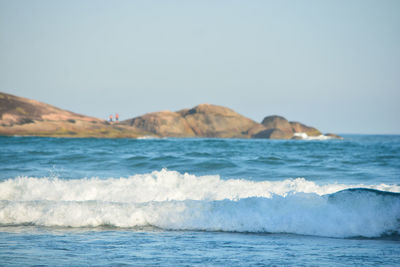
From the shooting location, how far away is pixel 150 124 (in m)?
87.6

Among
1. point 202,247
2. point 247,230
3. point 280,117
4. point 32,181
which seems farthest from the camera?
point 280,117

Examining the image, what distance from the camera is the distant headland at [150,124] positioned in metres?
55.5

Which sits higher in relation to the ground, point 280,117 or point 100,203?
point 280,117

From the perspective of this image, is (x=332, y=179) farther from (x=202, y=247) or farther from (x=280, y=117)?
(x=280, y=117)

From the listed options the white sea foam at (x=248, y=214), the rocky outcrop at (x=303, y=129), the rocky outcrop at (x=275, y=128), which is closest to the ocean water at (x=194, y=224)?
the white sea foam at (x=248, y=214)

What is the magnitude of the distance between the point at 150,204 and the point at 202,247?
2.58 metres

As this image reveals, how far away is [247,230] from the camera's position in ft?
23.6

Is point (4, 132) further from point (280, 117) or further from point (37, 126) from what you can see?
point (280, 117)

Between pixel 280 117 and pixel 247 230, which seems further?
pixel 280 117

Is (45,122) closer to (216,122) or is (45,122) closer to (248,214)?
(216,122)

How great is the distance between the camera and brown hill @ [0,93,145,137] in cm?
5356

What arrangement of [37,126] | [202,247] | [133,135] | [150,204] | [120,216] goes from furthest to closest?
[133,135] < [37,126] < [150,204] < [120,216] < [202,247]

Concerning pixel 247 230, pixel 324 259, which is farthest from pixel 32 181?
pixel 324 259

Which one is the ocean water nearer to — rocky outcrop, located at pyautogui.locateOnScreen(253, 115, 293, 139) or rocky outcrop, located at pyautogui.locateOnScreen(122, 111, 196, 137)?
rocky outcrop, located at pyautogui.locateOnScreen(122, 111, 196, 137)
